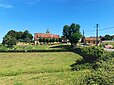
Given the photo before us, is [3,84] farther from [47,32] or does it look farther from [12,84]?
[47,32]

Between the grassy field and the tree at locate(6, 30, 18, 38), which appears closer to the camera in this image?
the grassy field

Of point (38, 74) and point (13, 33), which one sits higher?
point (13, 33)

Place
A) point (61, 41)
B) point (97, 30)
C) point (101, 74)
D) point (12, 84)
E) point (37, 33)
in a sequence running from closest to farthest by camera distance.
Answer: point (101, 74) → point (12, 84) → point (97, 30) → point (61, 41) → point (37, 33)

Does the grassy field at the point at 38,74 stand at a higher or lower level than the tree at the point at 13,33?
lower

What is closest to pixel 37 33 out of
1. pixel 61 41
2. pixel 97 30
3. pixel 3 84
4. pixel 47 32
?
pixel 47 32

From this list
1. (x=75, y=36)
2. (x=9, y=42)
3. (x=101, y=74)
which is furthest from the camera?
(x=9, y=42)

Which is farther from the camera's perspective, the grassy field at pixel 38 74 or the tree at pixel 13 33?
the tree at pixel 13 33

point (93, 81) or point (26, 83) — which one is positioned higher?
point (93, 81)

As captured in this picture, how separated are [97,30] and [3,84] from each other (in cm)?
3788

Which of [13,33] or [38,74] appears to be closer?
[38,74]

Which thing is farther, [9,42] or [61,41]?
[61,41]

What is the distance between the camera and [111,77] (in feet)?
21.0

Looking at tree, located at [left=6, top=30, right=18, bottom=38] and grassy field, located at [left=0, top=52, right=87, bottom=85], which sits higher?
tree, located at [left=6, top=30, right=18, bottom=38]

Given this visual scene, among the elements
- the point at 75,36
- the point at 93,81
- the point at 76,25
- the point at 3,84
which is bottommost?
the point at 3,84
